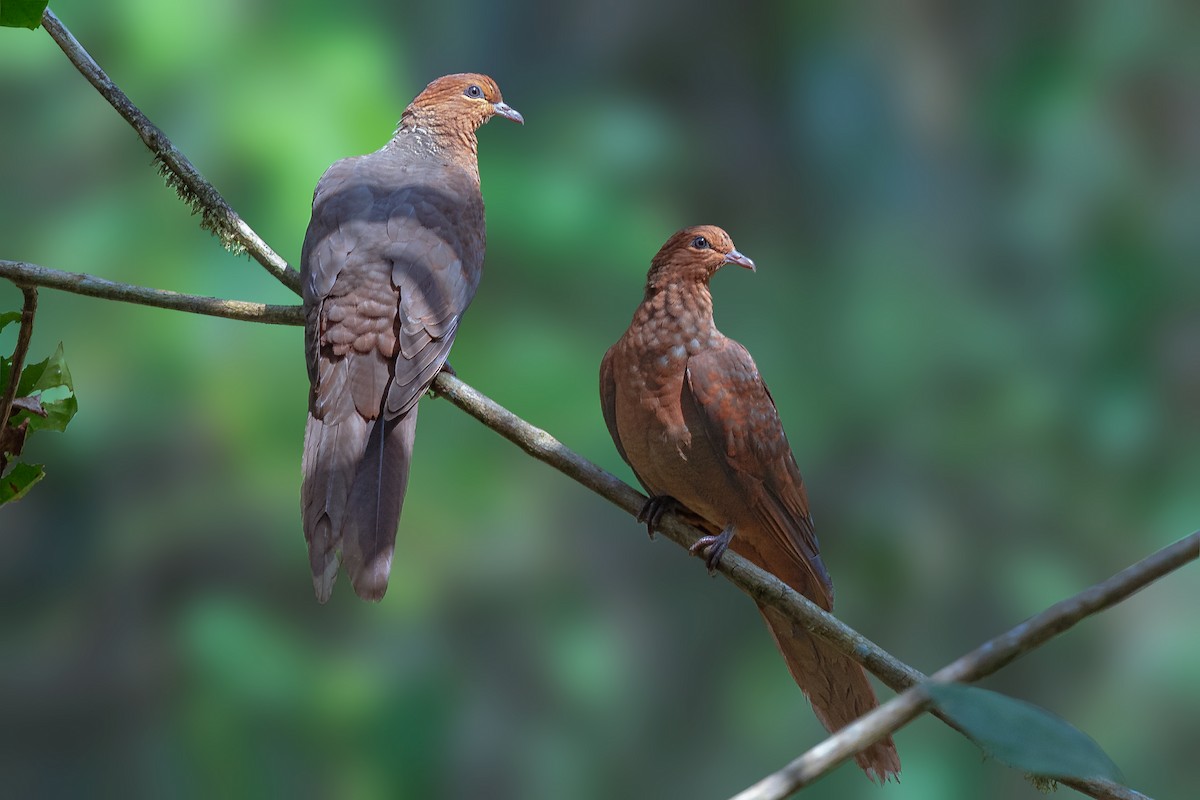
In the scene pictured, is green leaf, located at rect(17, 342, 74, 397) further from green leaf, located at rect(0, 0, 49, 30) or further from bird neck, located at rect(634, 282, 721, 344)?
bird neck, located at rect(634, 282, 721, 344)

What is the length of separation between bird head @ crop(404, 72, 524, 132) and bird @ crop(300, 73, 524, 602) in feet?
0.53

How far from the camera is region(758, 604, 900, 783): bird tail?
2.41 meters

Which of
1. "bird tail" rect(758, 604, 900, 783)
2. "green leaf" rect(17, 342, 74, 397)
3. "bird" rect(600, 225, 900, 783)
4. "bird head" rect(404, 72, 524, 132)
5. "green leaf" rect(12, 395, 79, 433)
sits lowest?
"green leaf" rect(12, 395, 79, 433)

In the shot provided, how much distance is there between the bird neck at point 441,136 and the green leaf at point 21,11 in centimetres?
101

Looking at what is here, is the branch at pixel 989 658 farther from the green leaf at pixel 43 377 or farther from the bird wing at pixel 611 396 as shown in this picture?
the green leaf at pixel 43 377

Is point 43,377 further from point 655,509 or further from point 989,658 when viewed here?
point 989,658

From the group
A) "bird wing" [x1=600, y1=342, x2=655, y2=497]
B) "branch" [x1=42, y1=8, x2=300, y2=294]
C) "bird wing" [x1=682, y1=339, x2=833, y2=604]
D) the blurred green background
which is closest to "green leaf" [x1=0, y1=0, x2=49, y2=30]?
"branch" [x1=42, y1=8, x2=300, y2=294]

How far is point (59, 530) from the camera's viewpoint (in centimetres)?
377

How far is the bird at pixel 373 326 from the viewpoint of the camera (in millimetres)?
2016

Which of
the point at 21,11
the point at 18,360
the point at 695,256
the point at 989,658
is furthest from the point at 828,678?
the point at 21,11

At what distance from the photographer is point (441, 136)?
113 inches

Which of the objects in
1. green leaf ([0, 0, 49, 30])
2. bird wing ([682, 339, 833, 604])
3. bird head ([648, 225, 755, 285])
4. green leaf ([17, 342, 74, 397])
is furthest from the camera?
bird head ([648, 225, 755, 285])

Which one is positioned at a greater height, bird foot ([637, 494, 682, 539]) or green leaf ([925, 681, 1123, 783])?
bird foot ([637, 494, 682, 539])

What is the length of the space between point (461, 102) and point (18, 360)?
1327 millimetres
